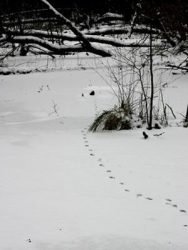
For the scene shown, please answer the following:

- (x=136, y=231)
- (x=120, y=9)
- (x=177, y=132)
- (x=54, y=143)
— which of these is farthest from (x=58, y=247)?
(x=120, y=9)

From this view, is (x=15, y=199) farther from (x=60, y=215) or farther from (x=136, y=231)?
(x=136, y=231)

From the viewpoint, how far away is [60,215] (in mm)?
3061

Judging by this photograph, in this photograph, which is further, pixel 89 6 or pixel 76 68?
pixel 89 6

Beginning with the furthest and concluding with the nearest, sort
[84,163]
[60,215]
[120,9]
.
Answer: [120,9]
[84,163]
[60,215]

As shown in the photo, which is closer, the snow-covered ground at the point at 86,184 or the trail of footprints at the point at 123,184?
the snow-covered ground at the point at 86,184

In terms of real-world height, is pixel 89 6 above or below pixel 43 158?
above

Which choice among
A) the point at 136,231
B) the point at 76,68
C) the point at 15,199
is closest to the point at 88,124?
the point at 15,199

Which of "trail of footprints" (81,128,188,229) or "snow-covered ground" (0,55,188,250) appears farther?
"trail of footprints" (81,128,188,229)

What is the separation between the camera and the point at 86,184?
379 centimetres

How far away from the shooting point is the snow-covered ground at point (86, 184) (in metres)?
2.74

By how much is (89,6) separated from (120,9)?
2.19m

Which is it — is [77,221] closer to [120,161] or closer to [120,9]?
[120,161]

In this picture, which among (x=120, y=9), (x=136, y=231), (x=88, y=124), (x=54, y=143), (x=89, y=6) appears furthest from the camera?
(x=89, y=6)

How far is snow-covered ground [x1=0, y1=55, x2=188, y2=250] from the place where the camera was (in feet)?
8.98
